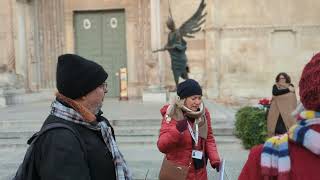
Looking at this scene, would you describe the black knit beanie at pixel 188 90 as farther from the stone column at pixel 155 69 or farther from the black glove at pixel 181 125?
the stone column at pixel 155 69

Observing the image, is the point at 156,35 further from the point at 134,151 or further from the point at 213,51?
the point at 134,151

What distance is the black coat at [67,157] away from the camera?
7.63 ft

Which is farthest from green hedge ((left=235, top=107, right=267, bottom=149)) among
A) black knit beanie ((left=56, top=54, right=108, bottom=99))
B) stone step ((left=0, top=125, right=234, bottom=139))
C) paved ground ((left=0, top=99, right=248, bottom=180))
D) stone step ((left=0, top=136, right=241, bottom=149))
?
black knit beanie ((left=56, top=54, right=108, bottom=99))

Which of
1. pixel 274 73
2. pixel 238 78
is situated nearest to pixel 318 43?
pixel 274 73

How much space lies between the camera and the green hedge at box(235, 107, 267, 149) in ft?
30.4

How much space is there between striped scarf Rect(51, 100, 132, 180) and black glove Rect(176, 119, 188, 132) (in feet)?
5.20

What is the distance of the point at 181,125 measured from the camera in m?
4.30

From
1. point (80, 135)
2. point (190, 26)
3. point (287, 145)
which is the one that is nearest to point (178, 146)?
point (80, 135)

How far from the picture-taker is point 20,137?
10812 mm

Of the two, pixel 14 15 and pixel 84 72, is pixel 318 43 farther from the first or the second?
pixel 84 72

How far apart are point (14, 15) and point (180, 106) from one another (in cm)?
1377

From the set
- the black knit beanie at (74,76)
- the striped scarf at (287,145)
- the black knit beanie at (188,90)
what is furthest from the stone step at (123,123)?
the striped scarf at (287,145)

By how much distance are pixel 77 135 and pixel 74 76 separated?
318 mm

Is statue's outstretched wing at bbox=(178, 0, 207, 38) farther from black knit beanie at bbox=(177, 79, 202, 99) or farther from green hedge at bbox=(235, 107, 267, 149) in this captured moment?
black knit beanie at bbox=(177, 79, 202, 99)
